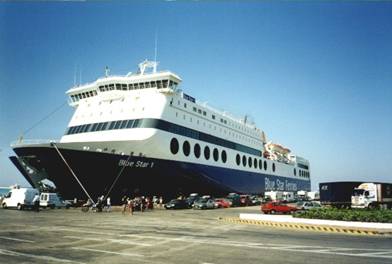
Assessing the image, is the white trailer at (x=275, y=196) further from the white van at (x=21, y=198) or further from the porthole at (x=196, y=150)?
the white van at (x=21, y=198)

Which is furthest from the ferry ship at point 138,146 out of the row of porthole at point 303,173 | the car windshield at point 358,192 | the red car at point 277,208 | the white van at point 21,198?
the row of porthole at point 303,173

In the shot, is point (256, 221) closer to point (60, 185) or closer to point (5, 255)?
point (5, 255)

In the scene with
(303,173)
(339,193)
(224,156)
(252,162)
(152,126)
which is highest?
(152,126)

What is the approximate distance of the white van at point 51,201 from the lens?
32.2 m

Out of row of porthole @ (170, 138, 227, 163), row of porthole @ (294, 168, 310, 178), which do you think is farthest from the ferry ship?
row of porthole @ (294, 168, 310, 178)

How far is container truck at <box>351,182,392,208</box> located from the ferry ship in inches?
618

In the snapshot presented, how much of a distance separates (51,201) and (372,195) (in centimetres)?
2916

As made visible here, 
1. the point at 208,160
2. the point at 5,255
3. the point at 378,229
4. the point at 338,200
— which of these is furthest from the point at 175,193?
the point at 5,255

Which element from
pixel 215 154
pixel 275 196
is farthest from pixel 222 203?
pixel 275 196

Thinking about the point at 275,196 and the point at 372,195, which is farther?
the point at 275,196

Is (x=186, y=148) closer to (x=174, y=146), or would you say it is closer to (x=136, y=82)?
→ (x=174, y=146)

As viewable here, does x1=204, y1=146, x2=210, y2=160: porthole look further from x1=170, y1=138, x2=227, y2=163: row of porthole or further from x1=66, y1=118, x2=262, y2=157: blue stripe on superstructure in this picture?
x1=66, y1=118, x2=262, y2=157: blue stripe on superstructure

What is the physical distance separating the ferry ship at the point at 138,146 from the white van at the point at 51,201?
68cm

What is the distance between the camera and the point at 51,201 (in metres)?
32.3
